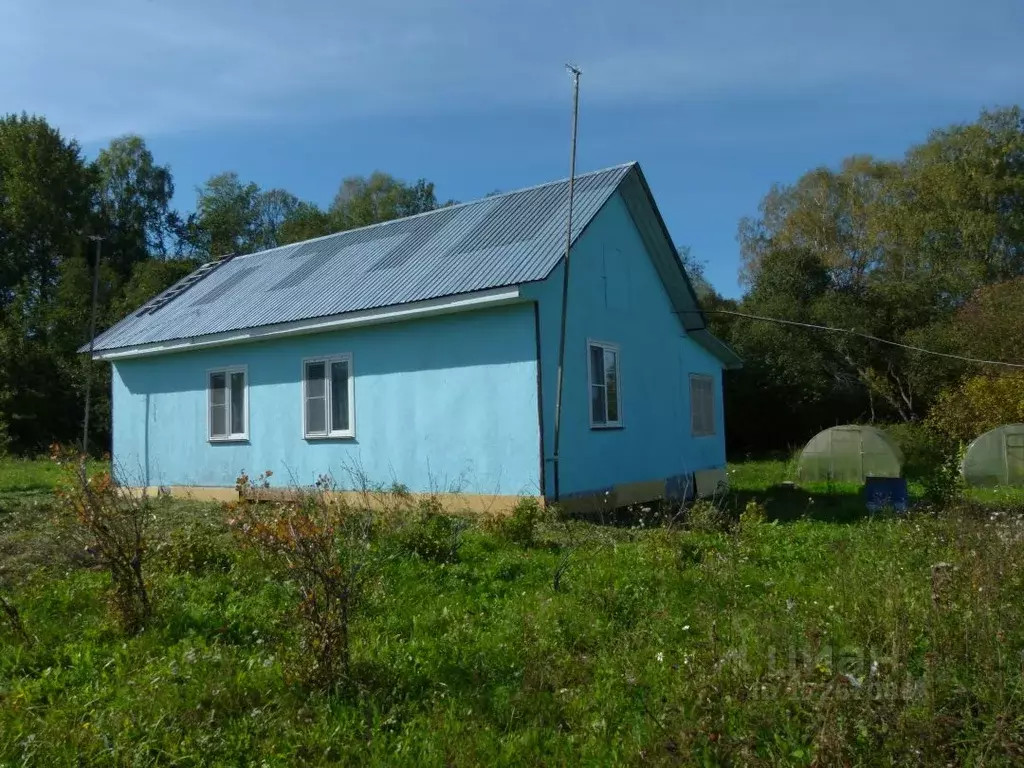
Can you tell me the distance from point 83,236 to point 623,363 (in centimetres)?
3403

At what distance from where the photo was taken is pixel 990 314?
1017 inches

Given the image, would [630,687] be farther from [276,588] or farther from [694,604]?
[276,588]

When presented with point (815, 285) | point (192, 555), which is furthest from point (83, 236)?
point (192, 555)

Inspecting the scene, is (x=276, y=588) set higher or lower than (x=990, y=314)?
lower

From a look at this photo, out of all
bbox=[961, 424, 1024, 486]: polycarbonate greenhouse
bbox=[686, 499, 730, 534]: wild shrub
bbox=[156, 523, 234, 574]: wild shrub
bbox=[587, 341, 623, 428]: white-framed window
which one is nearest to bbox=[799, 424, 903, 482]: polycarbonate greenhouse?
bbox=[961, 424, 1024, 486]: polycarbonate greenhouse

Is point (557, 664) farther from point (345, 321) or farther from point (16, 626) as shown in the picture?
point (345, 321)

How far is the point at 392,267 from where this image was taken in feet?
46.7

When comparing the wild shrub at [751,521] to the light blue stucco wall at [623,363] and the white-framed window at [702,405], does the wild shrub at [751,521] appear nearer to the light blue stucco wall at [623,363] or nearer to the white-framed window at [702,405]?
the light blue stucco wall at [623,363]

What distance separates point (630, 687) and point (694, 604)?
1742 millimetres

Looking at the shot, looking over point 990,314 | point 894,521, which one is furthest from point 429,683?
point 990,314

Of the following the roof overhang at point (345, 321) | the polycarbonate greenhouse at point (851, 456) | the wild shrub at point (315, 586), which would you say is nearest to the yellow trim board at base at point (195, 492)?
the roof overhang at point (345, 321)

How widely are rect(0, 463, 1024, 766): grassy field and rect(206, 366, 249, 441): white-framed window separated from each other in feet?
23.5

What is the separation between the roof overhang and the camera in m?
11.4

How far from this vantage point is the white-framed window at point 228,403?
587 inches
